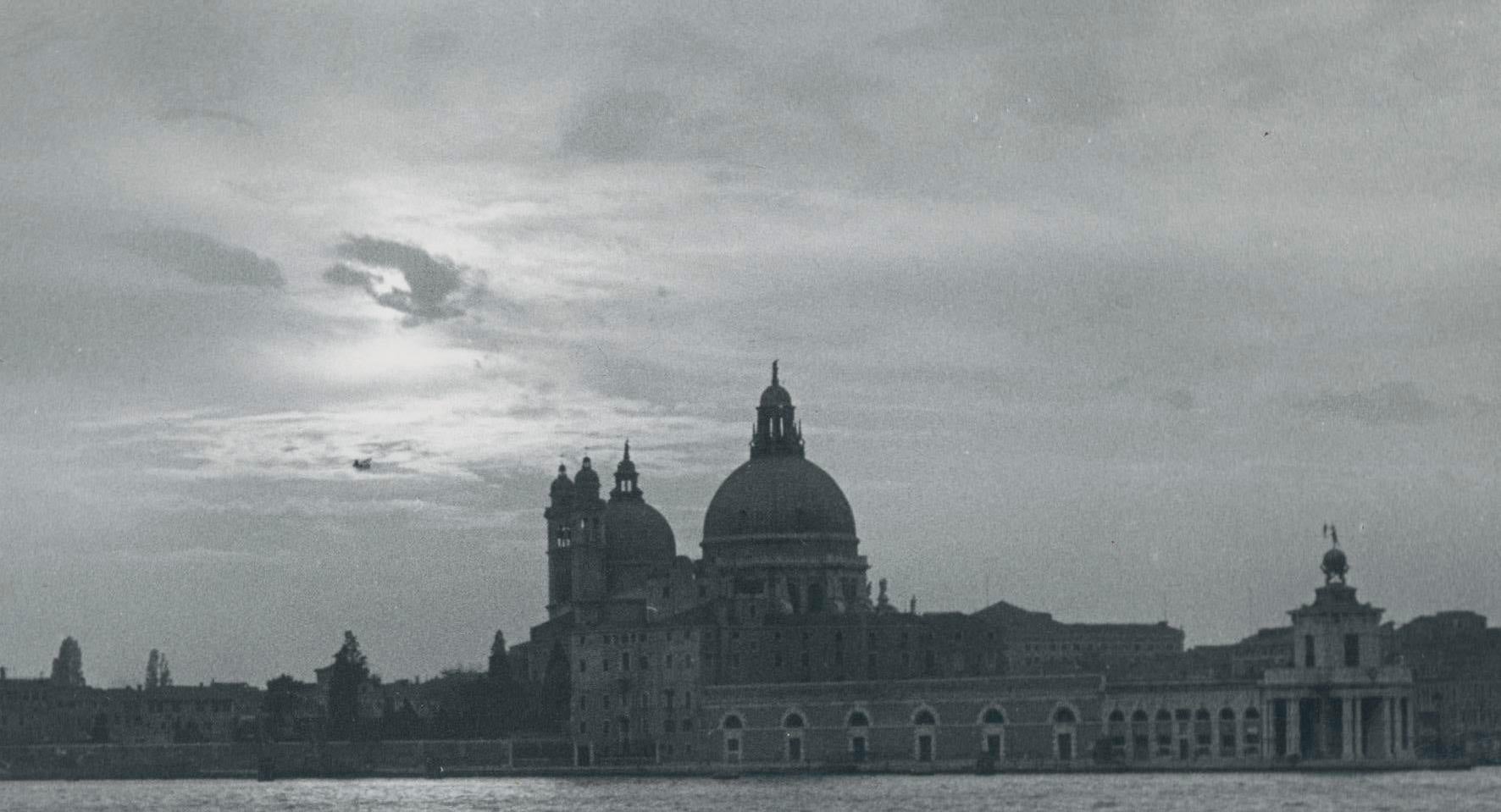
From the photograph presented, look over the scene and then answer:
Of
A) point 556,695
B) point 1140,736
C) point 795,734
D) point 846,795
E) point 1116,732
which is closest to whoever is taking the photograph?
point 846,795

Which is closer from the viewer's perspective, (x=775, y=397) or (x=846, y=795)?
(x=846, y=795)

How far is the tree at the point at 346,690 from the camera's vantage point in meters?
144

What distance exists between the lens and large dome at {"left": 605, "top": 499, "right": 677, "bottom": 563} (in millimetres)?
150750

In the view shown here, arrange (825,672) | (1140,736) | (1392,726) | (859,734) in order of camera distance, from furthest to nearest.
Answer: (825,672), (859,734), (1140,736), (1392,726)

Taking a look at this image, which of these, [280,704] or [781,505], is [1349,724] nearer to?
[781,505]

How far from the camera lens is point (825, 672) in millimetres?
134875

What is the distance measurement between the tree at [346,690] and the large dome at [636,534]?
14.1 metres

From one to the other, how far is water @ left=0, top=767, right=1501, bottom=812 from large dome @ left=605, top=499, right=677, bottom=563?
22.1 meters

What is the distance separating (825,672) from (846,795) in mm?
33956

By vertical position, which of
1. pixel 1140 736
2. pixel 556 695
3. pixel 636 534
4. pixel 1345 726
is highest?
pixel 636 534

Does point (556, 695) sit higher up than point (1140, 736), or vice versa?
point (556, 695)

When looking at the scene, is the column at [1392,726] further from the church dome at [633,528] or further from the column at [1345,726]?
the church dome at [633,528]

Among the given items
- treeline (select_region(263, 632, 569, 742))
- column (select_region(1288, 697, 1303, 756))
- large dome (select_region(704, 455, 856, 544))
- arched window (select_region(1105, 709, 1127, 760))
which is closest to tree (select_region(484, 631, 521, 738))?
treeline (select_region(263, 632, 569, 742))

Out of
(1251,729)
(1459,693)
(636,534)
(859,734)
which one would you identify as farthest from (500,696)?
(1459,693)
